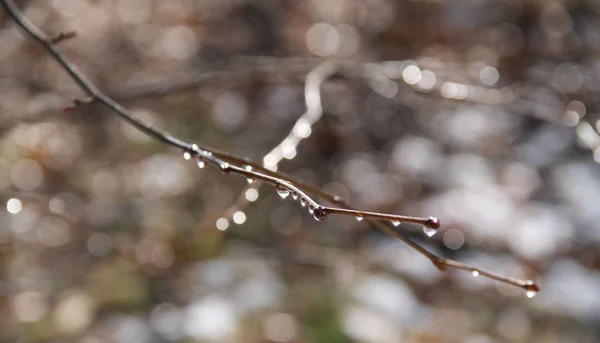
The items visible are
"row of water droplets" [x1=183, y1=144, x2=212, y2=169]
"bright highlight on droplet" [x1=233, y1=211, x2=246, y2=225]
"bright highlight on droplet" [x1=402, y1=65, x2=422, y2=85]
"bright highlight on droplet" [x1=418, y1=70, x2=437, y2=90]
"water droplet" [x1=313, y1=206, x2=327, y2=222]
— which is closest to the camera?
"water droplet" [x1=313, y1=206, x2=327, y2=222]

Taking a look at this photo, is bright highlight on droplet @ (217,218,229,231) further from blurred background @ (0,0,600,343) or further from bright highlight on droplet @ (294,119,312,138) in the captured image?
bright highlight on droplet @ (294,119,312,138)

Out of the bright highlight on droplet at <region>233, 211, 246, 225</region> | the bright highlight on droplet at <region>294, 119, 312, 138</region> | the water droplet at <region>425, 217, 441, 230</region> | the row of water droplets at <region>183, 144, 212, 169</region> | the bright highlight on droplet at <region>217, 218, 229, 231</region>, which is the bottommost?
the water droplet at <region>425, 217, 441, 230</region>

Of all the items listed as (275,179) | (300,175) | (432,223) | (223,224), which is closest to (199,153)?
(275,179)

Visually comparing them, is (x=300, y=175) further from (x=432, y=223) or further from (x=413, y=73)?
(x=432, y=223)

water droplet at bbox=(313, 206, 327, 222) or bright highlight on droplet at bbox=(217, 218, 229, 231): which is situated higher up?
bright highlight on droplet at bbox=(217, 218, 229, 231)

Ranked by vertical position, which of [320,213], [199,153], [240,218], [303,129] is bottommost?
[320,213]

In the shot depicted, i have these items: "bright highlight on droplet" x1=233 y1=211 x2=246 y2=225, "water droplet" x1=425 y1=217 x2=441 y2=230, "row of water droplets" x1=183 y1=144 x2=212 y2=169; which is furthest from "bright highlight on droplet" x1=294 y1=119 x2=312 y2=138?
"water droplet" x1=425 y1=217 x2=441 y2=230

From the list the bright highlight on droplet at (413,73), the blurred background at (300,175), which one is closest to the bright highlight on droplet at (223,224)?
the blurred background at (300,175)

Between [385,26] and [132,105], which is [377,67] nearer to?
[132,105]

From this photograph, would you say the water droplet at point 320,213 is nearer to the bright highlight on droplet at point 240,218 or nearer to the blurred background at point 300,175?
the bright highlight on droplet at point 240,218
